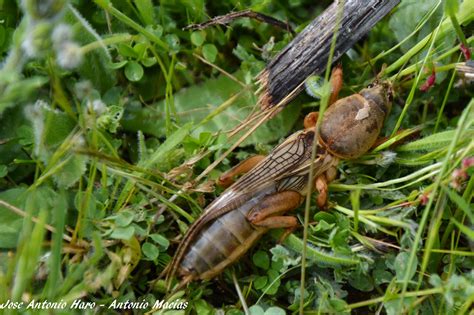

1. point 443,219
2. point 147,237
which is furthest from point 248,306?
point 443,219

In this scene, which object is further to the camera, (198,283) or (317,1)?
(317,1)

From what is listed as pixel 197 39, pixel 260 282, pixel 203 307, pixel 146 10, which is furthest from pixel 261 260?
pixel 146 10

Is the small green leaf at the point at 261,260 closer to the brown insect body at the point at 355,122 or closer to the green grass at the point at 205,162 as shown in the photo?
the green grass at the point at 205,162

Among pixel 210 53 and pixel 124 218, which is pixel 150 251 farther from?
pixel 210 53

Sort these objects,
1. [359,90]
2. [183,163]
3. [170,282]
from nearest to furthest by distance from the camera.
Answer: [170,282] < [183,163] < [359,90]

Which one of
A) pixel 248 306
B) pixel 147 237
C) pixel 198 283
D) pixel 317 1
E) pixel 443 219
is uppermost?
pixel 317 1

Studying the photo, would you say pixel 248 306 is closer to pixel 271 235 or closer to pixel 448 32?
pixel 271 235

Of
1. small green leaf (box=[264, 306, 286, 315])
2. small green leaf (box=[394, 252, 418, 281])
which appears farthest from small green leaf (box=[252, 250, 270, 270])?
small green leaf (box=[394, 252, 418, 281])
